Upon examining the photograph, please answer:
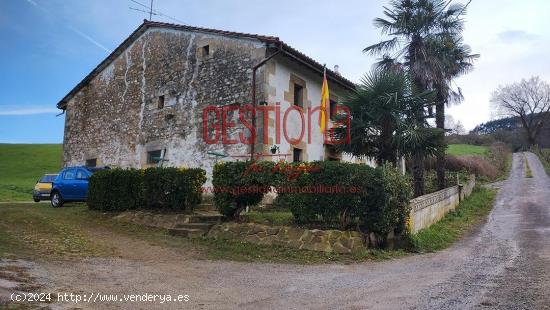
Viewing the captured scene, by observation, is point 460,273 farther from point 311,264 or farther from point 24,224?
point 24,224

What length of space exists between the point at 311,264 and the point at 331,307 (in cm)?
280

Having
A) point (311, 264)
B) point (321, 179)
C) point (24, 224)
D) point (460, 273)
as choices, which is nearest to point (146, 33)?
point (24, 224)

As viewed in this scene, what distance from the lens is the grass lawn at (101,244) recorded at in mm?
7617

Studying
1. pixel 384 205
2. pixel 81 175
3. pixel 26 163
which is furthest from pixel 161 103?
pixel 26 163

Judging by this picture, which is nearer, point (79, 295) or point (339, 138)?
point (79, 295)

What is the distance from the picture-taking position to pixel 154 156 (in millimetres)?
16031

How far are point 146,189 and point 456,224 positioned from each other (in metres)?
10.2

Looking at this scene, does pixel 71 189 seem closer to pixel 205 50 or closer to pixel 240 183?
pixel 205 50

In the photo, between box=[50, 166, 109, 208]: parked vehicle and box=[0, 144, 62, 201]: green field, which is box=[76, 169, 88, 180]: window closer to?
box=[50, 166, 109, 208]: parked vehicle

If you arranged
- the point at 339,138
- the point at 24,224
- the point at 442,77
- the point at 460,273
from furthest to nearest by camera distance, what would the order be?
the point at 442,77 < the point at 339,138 < the point at 24,224 < the point at 460,273

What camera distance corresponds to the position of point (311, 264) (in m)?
7.71

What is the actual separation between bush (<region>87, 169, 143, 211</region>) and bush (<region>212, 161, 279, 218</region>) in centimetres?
287

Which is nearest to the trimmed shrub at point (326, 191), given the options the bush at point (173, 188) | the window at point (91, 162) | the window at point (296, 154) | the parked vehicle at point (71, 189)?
the bush at point (173, 188)

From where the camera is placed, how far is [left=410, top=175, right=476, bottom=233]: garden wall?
34.9ft
